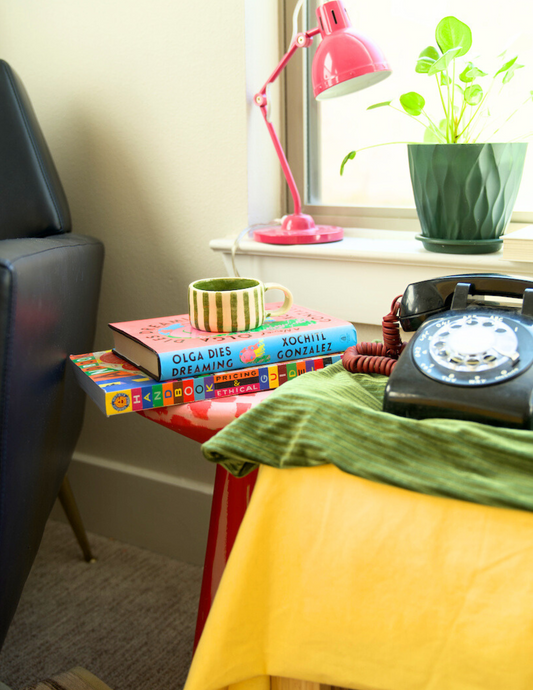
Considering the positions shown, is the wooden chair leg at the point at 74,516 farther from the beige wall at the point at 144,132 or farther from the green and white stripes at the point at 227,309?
the green and white stripes at the point at 227,309

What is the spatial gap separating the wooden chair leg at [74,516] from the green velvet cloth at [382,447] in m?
0.84

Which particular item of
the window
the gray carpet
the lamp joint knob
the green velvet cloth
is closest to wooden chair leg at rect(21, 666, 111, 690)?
the gray carpet

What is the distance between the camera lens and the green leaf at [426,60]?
0.91 meters

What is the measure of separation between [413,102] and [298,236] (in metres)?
0.27

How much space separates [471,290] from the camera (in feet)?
2.22

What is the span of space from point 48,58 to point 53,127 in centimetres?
14

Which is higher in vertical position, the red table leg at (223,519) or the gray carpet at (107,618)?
the red table leg at (223,519)

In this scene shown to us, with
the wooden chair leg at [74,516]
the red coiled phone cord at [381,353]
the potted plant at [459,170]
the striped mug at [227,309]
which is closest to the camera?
the red coiled phone cord at [381,353]

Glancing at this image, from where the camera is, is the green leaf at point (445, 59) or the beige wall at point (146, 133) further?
the beige wall at point (146, 133)

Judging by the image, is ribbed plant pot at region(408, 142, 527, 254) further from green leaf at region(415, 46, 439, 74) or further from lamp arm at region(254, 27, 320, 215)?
lamp arm at region(254, 27, 320, 215)

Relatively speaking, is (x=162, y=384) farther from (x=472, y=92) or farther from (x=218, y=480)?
(x=472, y=92)

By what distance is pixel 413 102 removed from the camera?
0.95m

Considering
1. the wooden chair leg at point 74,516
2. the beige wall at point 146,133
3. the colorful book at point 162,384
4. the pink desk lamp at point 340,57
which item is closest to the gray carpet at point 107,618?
the wooden chair leg at point 74,516

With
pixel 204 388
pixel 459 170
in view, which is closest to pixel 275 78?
pixel 459 170
